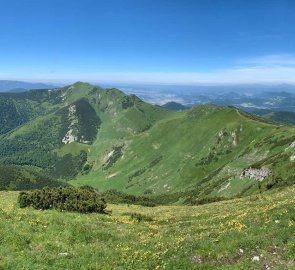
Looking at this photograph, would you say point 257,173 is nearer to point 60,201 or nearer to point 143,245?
point 60,201

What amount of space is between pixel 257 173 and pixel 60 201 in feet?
407

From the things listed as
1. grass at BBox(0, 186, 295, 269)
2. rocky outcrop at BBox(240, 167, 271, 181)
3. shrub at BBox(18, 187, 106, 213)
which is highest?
grass at BBox(0, 186, 295, 269)

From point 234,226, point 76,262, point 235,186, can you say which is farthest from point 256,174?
point 76,262

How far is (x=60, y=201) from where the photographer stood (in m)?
51.6

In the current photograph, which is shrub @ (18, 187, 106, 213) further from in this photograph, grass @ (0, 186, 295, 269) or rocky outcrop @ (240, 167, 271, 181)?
rocky outcrop @ (240, 167, 271, 181)

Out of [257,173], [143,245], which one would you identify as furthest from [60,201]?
[257,173]

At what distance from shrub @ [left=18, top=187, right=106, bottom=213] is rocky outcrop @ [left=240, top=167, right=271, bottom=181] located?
373 feet

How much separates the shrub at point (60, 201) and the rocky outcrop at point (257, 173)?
4472 inches

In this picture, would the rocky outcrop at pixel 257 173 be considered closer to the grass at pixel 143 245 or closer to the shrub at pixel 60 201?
the shrub at pixel 60 201

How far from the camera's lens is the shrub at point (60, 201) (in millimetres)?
49406

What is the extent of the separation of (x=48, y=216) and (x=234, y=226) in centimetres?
1771

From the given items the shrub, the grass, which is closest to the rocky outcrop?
the shrub

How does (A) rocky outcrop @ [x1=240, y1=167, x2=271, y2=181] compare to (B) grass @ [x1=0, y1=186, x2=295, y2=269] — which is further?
(A) rocky outcrop @ [x1=240, y1=167, x2=271, y2=181]

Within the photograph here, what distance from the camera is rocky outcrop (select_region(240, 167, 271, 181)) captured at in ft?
507
